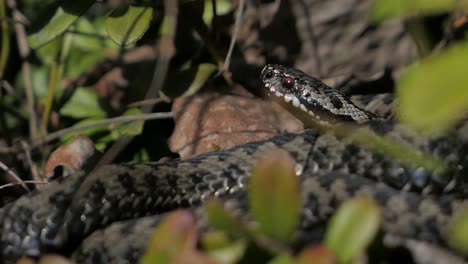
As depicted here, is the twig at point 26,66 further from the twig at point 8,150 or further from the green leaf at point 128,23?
the green leaf at point 128,23

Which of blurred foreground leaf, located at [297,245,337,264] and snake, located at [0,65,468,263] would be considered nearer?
blurred foreground leaf, located at [297,245,337,264]

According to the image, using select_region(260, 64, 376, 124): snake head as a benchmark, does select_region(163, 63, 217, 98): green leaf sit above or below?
above

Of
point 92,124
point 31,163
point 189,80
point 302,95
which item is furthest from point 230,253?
point 302,95

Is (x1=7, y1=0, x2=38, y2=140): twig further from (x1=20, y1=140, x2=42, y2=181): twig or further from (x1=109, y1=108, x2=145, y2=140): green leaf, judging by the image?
(x1=109, y1=108, x2=145, y2=140): green leaf

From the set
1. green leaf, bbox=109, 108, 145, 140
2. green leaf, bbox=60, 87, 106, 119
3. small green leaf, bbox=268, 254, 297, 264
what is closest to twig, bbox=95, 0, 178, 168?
green leaf, bbox=109, 108, 145, 140

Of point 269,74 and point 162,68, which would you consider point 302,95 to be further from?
point 162,68

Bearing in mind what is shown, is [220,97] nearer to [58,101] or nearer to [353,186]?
[58,101]
